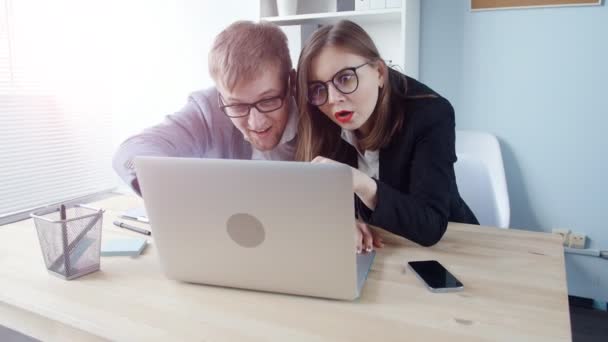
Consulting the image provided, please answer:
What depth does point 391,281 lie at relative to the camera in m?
0.79

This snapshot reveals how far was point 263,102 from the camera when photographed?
108cm

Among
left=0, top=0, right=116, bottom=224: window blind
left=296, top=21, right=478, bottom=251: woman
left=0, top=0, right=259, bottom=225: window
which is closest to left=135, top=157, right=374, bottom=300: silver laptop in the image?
left=296, top=21, right=478, bottom=251: woman

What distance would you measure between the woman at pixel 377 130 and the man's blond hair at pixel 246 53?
7cm

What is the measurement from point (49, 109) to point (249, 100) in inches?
75.0

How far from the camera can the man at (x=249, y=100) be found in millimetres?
1054

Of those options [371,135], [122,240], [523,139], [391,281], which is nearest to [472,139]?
[523,139]

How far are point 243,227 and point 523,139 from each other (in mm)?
1838

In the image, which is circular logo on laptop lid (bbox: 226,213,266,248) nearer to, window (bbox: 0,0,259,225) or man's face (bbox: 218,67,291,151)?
man's face (bbox: 218,67,291,151)

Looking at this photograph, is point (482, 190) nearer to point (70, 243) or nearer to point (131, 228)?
point (131, 228)

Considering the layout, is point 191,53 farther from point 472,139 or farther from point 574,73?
point 574,73

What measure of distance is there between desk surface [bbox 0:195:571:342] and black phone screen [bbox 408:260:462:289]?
18 mm

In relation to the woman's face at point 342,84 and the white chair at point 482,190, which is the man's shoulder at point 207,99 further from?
the white chair at point 482,190

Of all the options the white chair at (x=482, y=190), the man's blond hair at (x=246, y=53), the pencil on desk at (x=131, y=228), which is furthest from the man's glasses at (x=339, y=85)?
the white chair at (x=482, y=190)

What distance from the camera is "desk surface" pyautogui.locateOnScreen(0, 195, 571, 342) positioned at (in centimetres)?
63
